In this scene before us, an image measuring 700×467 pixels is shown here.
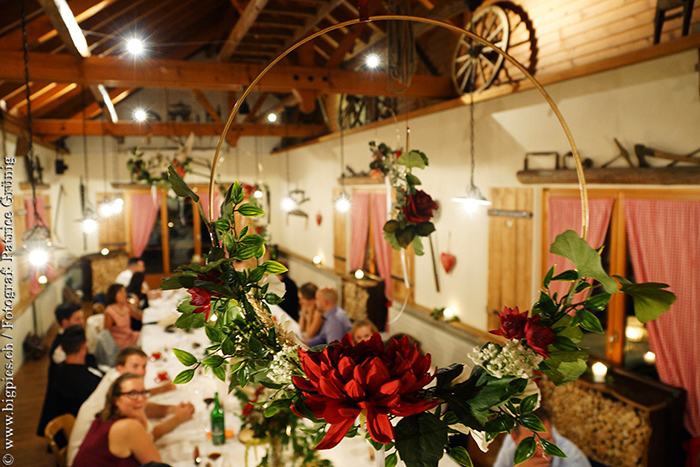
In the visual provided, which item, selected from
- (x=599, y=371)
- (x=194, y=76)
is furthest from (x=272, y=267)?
(x=194, y=76)

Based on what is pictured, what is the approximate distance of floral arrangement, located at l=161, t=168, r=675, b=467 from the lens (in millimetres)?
827

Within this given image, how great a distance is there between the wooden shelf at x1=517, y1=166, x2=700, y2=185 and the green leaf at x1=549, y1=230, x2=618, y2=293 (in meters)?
2.63

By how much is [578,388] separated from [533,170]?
182 cm

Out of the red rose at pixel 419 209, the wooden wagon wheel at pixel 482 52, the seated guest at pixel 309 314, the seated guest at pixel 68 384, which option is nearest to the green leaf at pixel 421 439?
the red rose at pixel 419 209

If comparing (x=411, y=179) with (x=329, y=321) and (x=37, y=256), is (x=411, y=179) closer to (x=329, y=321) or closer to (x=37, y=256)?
(x=37, y=256)

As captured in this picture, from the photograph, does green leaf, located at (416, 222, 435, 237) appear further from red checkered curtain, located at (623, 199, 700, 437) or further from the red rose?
red checkered curtain, located at (623, 199, 700, 437)

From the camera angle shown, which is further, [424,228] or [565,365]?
[424,228]

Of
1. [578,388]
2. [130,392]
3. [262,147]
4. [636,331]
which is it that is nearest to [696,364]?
[636,331]

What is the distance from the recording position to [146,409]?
3166mm

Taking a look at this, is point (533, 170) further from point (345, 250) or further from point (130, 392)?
point (345, 250)

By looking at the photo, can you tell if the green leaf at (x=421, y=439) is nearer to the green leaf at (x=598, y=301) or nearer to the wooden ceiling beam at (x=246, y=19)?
the green leaf at (x=598, y=301)

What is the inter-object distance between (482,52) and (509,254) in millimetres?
2000

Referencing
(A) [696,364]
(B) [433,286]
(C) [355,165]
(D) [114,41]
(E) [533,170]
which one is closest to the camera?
(A) [696,364]

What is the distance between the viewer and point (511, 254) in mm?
4469
